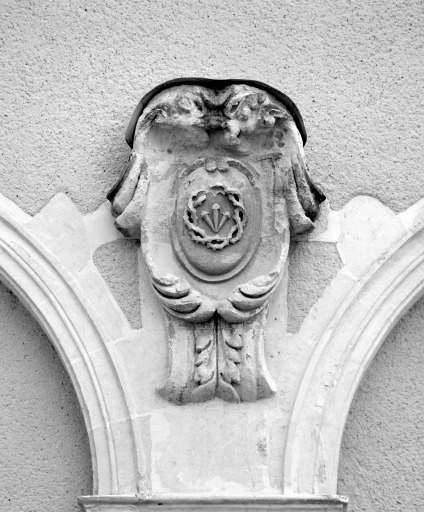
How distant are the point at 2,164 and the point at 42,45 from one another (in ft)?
1.47

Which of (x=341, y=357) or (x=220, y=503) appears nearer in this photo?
(x=220, y=503)

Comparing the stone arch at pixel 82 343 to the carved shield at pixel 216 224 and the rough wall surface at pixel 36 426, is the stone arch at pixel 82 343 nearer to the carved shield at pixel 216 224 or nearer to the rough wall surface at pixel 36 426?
the rough wall surface at pixel 36 426

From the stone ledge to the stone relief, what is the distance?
297mm

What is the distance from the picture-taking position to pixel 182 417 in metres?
3.44

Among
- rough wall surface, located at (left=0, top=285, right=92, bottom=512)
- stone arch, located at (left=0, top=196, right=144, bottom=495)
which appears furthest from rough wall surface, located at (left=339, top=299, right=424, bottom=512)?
rough wall surface, located at (left=0, top=285, right=92, bottom=512)

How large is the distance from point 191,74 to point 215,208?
58 centimetres

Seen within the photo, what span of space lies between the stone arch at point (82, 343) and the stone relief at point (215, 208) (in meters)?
0.17

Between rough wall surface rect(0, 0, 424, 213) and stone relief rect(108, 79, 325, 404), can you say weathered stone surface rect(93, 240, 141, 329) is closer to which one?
stone relief rect(108, 79, 325, 404)

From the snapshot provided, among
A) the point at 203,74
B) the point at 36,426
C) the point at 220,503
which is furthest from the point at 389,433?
the point at 203,74

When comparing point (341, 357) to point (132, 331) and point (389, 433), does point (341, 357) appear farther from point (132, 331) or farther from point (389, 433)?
point (132, 331)

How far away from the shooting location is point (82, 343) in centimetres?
354

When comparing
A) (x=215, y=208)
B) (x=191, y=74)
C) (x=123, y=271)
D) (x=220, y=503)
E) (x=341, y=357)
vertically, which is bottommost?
(x=220, y=503)

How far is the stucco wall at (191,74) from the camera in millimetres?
3770

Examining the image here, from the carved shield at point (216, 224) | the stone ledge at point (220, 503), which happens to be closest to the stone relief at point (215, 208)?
the carved shield at point (216, 224)
